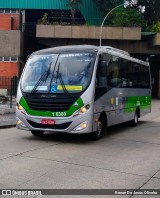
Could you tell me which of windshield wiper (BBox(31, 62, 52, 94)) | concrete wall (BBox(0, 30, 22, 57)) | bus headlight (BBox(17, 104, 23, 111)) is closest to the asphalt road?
bus headlight (BBox(17, 104, 23, 111))

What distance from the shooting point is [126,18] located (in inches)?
1900

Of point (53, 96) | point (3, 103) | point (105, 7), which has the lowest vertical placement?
point (3, 103)

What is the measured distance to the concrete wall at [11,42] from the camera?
138ft

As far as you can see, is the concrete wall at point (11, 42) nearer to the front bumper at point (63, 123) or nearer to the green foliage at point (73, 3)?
the green foliage at point (73, 3)

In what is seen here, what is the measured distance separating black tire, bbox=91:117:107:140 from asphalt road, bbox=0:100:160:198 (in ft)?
0.63

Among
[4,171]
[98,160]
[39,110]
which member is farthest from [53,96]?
[4,171]

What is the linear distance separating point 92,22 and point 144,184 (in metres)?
49.8

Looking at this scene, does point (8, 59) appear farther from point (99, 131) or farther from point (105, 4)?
point (99, 131)

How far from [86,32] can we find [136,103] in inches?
1118

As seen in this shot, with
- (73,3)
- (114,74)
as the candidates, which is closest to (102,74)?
(114,74)

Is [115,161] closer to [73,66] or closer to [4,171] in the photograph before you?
[4,171]

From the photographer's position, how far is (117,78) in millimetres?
13609

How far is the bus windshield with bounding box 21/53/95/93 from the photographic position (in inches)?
434

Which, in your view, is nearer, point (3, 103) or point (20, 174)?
point (20, 174)
